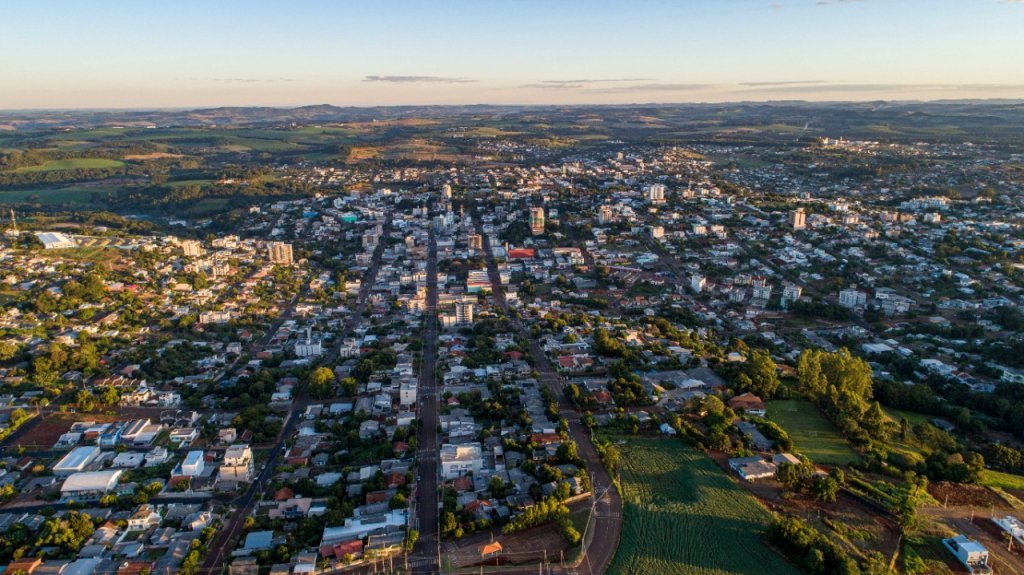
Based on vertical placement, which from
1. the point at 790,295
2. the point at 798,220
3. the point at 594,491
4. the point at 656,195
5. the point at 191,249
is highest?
the point at 656,195

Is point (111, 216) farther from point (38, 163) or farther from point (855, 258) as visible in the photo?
point (855, 258)

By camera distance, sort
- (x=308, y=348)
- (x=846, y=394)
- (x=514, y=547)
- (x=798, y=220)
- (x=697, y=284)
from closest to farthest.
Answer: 1. (x=514, y=547)
2. (x=846, y=394)
3. (x=308, y=348)
4. (x=697, y=284)
5. (x=798, y=220)

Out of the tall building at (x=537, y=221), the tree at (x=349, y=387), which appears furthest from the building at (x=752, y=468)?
the tall building at (x=537, y=221)

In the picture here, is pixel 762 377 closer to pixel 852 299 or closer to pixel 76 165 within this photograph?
pixel 852 299

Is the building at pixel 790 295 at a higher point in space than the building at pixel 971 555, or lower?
higher

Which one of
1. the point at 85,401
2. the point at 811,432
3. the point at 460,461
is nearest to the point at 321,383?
the point at 460,461

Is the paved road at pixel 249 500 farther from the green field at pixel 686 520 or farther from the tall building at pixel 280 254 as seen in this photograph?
the tall building at pixel 280 254

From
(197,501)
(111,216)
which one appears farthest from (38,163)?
(197,501)
